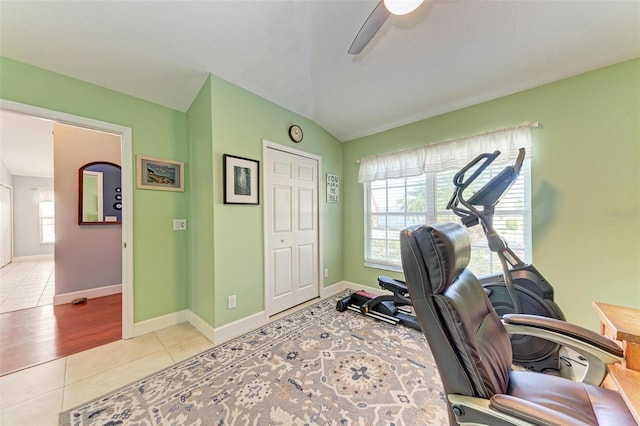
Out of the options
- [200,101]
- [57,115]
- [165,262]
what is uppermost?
[200,101]

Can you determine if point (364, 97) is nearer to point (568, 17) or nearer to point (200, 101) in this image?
point (568, 17)

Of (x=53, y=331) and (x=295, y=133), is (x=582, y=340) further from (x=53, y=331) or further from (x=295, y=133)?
(x=53, y=331)

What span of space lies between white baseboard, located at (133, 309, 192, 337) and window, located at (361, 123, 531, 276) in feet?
8.01

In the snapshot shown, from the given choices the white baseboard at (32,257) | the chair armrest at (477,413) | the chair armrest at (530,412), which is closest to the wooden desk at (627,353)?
the chair armrest at (530,412)

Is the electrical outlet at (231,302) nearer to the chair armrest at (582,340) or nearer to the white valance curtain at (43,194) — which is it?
the chair armrest at (582,340)

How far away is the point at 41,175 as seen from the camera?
6344mm

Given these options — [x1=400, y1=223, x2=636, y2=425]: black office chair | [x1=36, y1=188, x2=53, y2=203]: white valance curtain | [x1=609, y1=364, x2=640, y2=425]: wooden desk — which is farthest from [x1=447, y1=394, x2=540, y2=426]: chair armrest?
[x1=36, y1=188, x2=53, y2=203]: white valance curtain

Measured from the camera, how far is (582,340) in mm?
962

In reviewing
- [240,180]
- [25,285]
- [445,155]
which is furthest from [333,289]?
[25,285]

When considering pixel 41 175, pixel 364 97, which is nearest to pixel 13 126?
pixel 41 175

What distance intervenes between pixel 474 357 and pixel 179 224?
9.25 feet

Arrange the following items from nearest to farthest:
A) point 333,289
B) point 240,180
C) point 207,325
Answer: point 207,325
point 240,180
point 333,289

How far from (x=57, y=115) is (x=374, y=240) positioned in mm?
3555

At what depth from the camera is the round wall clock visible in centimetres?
287
